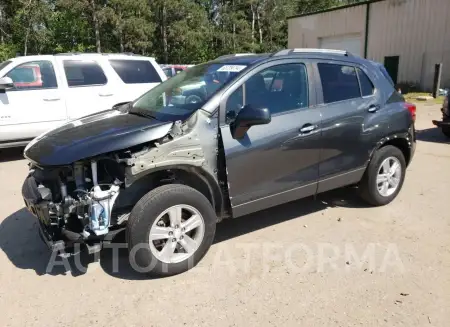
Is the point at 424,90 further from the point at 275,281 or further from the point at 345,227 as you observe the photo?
the point at 275,281

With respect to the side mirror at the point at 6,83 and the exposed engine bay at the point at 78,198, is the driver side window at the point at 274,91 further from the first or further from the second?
the side mirror at the point at 6,83

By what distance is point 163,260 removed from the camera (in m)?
3.29

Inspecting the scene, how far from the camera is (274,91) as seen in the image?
151 inches

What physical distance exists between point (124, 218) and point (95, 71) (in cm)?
526

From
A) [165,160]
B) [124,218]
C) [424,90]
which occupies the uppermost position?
[165,160]

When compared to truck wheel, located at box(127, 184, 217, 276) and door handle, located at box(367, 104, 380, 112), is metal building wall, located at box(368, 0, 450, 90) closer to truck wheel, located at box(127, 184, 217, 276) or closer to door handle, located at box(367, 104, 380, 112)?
door handle, located at box(367, 104, 380, 112)

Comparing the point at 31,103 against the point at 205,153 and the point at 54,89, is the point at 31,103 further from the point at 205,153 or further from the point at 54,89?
the point at 205,153

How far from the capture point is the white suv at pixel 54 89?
7.06 m

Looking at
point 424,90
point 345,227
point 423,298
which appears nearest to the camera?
point 423,298

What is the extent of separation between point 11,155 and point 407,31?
62.5 ft

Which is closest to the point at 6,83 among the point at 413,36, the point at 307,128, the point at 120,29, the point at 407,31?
the point at 307,128

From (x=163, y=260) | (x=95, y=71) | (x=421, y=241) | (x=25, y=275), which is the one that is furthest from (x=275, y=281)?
(x=95, y=71)

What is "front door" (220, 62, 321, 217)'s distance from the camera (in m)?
Answer: 3.52

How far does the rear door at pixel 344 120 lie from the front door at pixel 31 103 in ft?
17.1
